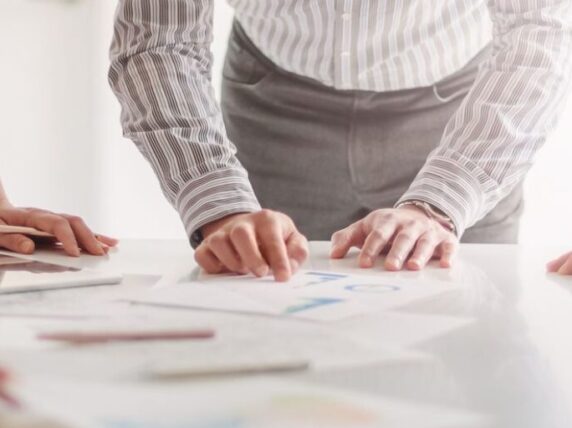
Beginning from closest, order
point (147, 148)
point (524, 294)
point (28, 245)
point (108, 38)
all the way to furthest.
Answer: point (524, 294)
point (28, 245)
point (147, 148)
point (108, 38)

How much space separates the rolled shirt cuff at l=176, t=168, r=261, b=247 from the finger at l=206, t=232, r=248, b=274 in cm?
16

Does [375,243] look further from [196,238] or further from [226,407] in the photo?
[226,407]

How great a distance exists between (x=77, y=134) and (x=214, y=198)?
170 centimetres

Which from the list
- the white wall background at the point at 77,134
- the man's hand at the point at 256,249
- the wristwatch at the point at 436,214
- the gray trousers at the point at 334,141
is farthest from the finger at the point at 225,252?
the white wall background at the point at 77,134

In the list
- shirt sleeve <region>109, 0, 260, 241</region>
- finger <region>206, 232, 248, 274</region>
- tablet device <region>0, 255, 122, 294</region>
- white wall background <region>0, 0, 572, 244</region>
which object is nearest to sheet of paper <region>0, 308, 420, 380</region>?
tablet device <region>0, 255, 122, 294</region>

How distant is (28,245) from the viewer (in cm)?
101

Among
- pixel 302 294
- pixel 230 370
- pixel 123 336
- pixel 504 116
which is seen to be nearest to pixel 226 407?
pixel 230 370

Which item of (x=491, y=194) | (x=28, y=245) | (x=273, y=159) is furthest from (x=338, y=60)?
(x=28, y=245)

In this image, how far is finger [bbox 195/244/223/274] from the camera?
2.99 feet

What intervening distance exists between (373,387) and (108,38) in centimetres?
239

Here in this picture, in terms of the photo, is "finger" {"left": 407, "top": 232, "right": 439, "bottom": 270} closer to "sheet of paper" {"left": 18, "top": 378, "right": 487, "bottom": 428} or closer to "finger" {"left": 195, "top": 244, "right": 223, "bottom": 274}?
"finger" {"left": 195, "top": 244, "right": 223, "bottom": 274}

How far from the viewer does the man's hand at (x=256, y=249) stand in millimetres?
871

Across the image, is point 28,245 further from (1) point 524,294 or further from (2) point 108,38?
(2) point 108,38

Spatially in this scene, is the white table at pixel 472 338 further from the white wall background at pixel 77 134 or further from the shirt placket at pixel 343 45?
the white wall background at pixel 77 134
